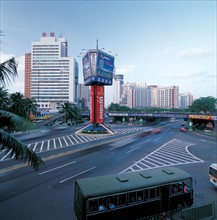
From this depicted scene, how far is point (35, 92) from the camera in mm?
145875

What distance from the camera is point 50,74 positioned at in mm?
146250

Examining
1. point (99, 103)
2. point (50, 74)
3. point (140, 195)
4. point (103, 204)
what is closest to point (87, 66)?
point (99, 103)

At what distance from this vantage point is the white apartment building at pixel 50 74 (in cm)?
14588

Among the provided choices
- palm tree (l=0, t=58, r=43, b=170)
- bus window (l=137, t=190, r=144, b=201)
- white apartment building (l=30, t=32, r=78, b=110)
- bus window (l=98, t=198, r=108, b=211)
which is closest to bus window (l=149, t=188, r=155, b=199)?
bus window (l=137, t=190, r=144, b=201)

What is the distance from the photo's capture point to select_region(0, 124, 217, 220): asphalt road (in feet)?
38.8

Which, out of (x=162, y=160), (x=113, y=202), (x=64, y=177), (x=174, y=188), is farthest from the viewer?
(x=162, y=160)

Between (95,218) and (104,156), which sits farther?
(104,156)

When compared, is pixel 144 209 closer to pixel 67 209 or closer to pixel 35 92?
pixel 67 209

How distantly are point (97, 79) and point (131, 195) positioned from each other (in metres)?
41.6

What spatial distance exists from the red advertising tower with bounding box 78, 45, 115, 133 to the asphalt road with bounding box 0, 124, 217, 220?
2440 centimetres

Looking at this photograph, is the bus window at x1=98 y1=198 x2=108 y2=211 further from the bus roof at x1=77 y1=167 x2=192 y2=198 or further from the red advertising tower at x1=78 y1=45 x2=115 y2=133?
the red advertising tower at x1=78 y1=45 x2=115 y2=133

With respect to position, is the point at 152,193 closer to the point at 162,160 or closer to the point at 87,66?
the point at 162,160

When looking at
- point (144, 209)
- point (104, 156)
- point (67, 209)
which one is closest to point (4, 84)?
point (67, 209)

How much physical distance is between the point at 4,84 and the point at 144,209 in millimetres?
10291
